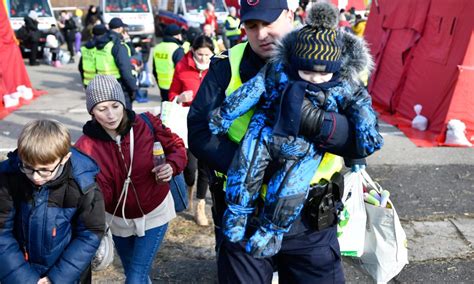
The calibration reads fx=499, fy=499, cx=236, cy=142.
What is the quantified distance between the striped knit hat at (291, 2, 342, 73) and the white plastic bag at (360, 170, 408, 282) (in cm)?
125

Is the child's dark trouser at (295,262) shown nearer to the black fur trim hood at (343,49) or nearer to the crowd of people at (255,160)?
the crowd of people at (255,160)

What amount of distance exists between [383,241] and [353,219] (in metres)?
0.25

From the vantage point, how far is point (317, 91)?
2146 mm

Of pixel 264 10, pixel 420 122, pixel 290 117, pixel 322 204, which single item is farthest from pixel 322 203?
pixel 420 122

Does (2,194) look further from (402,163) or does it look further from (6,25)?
(6,25)

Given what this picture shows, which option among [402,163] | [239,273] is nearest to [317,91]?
[239,273]

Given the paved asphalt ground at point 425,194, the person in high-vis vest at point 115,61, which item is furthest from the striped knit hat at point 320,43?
the person in high-vis vest at point 115,61

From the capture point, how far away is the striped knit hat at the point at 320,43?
2076 millimetres

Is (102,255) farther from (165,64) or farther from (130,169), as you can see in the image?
(165,64)

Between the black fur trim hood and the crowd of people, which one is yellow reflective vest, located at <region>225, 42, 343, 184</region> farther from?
the black fur trim hood

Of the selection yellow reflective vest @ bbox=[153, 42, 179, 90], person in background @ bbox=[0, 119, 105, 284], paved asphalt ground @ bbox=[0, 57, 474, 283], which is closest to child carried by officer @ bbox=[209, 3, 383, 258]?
person in background @ bbox=[0, 119, 105, 284]

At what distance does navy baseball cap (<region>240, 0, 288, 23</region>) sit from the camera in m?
2.29

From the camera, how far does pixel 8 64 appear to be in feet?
35.0

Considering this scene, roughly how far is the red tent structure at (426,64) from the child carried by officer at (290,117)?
6.21 metres
